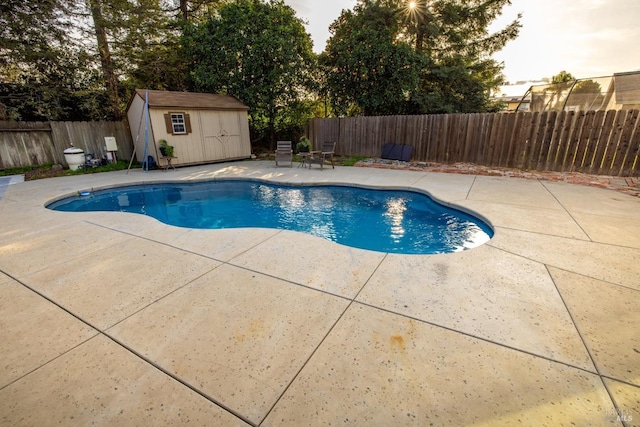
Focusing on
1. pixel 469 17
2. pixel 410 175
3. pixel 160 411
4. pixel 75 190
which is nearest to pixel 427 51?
pixel 469 17

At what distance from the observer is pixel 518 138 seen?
7.53 m

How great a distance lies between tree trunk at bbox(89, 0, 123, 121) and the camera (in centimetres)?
933

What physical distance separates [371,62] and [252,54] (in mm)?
4667

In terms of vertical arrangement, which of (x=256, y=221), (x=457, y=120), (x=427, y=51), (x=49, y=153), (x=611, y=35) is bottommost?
(x=256, y=221)

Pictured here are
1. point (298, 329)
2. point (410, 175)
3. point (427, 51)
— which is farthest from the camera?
point (427, 51)

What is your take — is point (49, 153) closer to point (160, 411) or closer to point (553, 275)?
point (160, 411)

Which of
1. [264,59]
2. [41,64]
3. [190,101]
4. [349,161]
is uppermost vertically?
[264,59]

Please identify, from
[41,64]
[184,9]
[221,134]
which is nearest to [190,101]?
[221,134]

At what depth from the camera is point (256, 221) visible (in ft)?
16.0

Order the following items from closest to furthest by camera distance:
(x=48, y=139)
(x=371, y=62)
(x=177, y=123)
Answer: (x=48, y=139) < (x=177, y=123) < (x=371, y=62)

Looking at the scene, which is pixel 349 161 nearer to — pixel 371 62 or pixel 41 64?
pixel 371 62

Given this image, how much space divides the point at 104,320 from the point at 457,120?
9.46 meters

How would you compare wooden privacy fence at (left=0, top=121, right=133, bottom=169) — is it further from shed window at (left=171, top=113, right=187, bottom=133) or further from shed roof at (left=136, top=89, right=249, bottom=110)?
shed window at (left=171, top=113, right=187, bottom=133)

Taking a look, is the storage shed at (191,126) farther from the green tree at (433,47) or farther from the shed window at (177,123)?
the green tree at (433,47)
